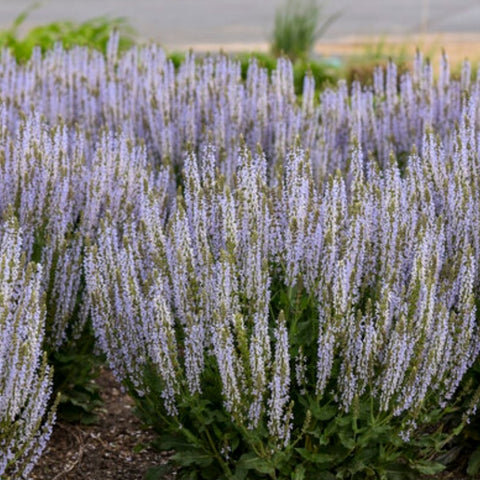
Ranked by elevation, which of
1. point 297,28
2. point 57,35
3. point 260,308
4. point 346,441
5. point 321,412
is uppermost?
point 297,28

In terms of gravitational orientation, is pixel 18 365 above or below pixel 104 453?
above

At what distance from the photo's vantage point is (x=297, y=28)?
13.8 metres

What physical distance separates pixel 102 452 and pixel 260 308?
188cm

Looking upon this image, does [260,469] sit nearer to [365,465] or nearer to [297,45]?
[365,465]

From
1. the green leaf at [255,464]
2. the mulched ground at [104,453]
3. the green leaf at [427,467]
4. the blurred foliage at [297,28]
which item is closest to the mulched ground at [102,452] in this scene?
the mulched ground at [104,453]

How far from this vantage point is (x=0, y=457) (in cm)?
394

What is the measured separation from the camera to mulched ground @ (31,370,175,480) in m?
5.10

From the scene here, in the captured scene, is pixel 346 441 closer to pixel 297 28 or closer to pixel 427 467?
pixel 427 467

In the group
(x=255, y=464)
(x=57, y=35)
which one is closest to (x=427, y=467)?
(x=255, y=464)

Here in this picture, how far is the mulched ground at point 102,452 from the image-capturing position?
510 cm

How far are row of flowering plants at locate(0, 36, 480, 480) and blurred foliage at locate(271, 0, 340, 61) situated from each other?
865 centimetres

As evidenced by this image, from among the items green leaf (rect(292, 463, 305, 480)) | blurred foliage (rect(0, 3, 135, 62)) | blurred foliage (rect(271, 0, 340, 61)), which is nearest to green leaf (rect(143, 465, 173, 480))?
green leaf (rect(292, 463, 305, 480))

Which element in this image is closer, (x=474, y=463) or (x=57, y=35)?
(x=474, y=463)

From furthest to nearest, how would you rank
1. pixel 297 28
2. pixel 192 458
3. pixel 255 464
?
pixel 297 28, pixel 192 458, pixel 255 464
